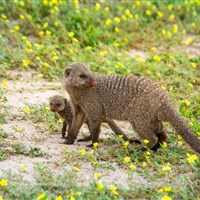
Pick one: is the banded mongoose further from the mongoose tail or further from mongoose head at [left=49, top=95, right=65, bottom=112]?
the mongoose tail

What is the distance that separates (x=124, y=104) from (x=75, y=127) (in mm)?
641

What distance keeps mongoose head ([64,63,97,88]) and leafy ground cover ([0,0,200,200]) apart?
2.06 feet

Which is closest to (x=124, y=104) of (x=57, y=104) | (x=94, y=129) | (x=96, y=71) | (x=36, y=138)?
(x=94, y=129)

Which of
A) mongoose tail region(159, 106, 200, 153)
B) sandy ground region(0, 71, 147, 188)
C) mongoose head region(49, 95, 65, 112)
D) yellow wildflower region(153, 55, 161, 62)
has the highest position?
mongoose tail region(159, 106, 200, 153)

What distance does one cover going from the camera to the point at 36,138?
668cm

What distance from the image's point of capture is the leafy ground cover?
17.9ft

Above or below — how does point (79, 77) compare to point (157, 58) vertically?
above

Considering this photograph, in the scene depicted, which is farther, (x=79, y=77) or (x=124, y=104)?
(x=79, y=77)

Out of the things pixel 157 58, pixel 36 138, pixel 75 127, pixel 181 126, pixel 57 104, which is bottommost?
pixel 36 138

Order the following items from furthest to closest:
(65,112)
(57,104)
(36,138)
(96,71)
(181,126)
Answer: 1. (96,71)
2. (65,112)
3. (57,104)
4. (36,138)
5. (181,126)

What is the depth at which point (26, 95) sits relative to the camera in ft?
26.2

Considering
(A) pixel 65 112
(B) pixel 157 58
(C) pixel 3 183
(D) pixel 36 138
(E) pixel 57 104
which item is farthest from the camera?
(B) pixel 157 58

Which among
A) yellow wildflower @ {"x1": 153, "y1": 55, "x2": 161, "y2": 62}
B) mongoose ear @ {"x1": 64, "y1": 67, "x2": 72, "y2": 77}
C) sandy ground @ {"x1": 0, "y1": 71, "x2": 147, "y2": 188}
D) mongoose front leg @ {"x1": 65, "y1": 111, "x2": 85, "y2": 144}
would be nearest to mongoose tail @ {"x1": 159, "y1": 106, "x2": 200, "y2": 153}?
sandy ground @ {"x1": 0, "y1": 71, "x2": 147, "y2": 188}

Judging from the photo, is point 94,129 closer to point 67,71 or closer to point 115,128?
point 115,128
